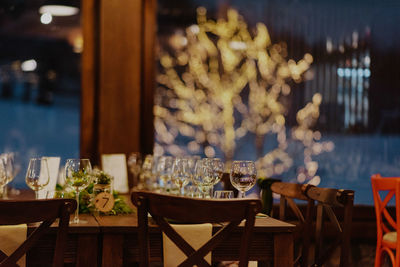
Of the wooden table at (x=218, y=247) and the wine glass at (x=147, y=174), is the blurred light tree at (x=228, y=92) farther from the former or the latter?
the wooden table at (x=218, y=247)

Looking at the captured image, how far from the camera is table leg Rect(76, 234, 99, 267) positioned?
2.14m

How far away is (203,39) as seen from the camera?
5367 mm

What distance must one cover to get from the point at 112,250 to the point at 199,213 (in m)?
0.50

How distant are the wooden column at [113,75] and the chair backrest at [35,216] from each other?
126 inches

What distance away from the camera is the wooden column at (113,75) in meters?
5.13

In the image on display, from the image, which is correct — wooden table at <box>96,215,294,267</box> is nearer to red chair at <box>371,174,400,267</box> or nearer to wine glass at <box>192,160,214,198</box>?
wine glass at <box>192,160,214,198</box>

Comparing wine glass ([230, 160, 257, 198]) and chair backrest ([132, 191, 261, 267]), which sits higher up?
wine glass ([230, 160, 257, 198])

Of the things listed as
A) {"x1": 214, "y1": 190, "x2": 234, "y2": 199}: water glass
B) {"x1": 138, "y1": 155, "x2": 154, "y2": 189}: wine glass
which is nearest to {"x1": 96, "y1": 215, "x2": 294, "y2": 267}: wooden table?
{"x1": 214, "y1": 190, "x2": 234, "y2": 199}: water glass

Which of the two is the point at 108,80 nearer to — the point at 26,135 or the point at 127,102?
the point at 127,102

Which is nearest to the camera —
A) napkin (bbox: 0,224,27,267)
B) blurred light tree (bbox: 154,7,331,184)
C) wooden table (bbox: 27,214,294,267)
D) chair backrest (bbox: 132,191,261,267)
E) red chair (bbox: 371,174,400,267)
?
chair backrest (bbox: 132,191,261,267)

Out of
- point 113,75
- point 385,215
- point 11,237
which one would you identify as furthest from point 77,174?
point 113,75

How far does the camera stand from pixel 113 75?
5145 mm

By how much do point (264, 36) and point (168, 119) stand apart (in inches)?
44.3

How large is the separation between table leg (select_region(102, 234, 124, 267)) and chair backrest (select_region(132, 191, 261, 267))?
0.29 metres
